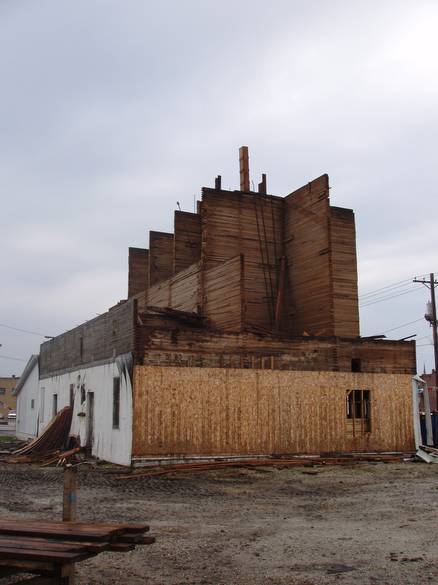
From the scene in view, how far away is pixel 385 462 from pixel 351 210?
34.7 feet

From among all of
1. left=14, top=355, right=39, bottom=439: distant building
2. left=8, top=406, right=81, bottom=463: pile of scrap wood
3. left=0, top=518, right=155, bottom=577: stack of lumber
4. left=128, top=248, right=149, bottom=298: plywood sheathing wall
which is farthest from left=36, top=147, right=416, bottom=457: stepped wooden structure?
left=0, top=518, right=155, bottom=577: stack of lumber

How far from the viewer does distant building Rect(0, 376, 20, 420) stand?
8993cm

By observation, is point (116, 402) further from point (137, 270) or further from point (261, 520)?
point (137, 270)

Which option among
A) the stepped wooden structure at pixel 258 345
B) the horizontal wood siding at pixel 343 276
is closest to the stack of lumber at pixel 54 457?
the stepped wooden structure at pixel 258 345

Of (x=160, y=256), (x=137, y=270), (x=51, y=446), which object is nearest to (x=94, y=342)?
(x=51, y=446)

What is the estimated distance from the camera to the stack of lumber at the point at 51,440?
25.5 m

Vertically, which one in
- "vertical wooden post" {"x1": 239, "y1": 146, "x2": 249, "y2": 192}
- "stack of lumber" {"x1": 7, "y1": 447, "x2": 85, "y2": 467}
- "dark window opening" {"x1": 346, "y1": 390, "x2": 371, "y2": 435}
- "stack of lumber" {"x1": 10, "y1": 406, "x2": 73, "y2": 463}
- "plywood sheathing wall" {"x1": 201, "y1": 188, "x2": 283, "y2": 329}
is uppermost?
"vertical wooden post" {"x1": 239, "y1": 146, "x2": 249, "y2": 192}

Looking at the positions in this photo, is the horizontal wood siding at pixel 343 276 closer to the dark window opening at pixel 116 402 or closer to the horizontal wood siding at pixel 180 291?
the horizontal wood siding at pixel 180 291

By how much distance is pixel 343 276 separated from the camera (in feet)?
84.6

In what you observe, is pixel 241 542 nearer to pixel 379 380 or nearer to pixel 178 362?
pixel 178 362

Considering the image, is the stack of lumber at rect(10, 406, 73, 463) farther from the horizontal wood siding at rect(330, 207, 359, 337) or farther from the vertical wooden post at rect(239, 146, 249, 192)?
the vertical wooden post at rect(239, 146, 249, 192)

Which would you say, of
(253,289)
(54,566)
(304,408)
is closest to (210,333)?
(304,408)

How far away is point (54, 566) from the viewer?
514 cm

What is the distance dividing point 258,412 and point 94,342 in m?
7.61
